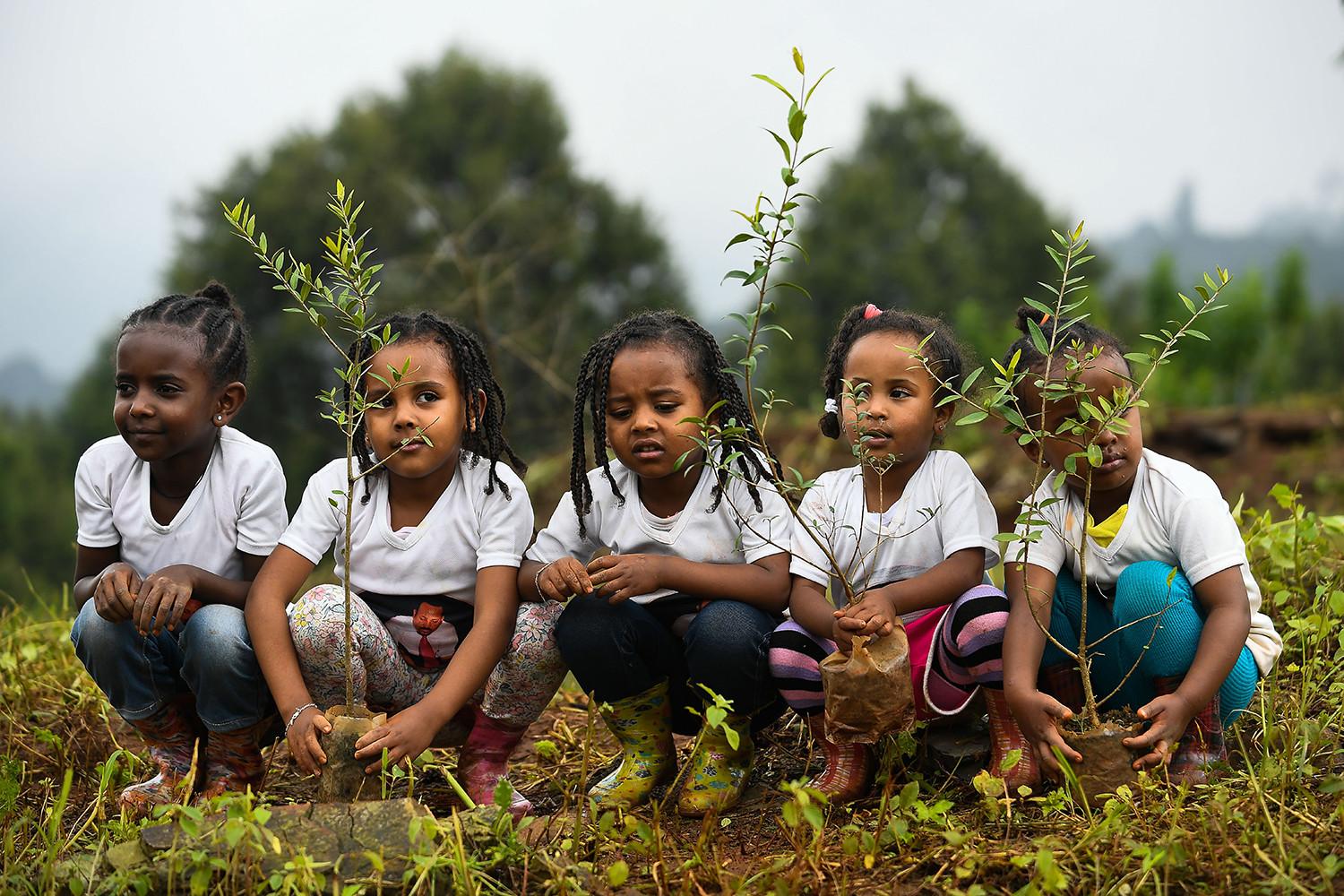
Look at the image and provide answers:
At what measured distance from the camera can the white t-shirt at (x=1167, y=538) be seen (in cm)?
247

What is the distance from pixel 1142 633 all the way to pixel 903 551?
0.55 meters

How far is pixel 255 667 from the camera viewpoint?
2.71m

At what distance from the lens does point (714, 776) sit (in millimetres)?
2666

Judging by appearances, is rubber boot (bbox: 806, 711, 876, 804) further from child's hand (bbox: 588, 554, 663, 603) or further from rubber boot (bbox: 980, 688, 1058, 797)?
child's hand (bbox: 588, 554, 663, 603)

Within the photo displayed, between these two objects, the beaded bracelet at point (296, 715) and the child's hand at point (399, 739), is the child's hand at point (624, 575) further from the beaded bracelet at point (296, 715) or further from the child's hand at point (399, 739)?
the beaded bracelet at point (296, 715)

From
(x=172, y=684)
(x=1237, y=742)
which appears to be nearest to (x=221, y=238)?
(x=172, y=684)

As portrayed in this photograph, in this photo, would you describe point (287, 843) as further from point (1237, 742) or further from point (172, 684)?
point (1237, 742)

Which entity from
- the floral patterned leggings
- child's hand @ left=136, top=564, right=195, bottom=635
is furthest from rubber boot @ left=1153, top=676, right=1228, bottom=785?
child's hand @ left=136, top=564, right=195, bottom=635

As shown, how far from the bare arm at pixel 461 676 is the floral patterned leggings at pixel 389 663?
72mm

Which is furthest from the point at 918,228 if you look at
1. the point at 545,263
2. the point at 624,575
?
the point at 624,575

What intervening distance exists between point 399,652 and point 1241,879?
6.30 feet

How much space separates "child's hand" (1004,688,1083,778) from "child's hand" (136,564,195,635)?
1862mm

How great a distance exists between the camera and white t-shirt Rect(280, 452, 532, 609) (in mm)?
2789

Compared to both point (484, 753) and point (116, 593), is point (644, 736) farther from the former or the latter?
point (116, 593)
